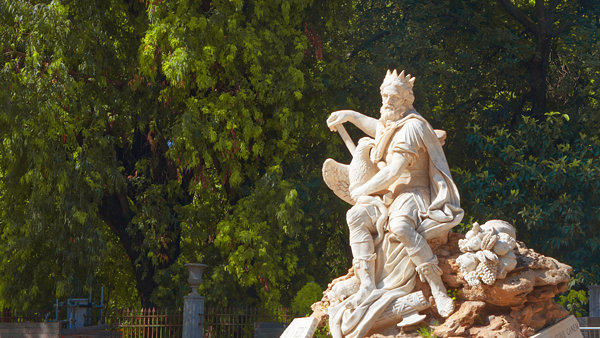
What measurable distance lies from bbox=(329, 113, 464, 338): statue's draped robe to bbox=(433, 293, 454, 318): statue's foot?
1.04 ft

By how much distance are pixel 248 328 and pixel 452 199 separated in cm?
568

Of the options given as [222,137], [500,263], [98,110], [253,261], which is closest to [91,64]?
[98,110]

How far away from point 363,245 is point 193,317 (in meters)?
4.63

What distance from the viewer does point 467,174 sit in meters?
14.7

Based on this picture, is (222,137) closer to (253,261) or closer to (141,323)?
(253,261)

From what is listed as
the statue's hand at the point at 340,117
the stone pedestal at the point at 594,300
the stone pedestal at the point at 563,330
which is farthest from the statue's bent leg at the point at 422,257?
the stone pedestal at the point at 594,300

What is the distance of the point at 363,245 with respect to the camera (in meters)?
8.91

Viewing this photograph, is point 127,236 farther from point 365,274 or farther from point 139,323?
point 365,274

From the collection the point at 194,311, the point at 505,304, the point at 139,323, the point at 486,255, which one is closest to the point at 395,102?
the point at 486,255

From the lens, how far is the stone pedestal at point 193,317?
1275cm

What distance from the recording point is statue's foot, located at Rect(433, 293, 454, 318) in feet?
27.9

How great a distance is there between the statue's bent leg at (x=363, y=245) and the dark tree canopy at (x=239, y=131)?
4.44 m

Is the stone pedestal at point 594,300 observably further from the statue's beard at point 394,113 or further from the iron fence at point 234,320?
the statue's beard at point 394,113

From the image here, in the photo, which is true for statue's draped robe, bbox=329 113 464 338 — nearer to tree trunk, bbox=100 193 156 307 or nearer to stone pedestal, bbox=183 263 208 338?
stone pedestal, bbox=183 263 208 338
